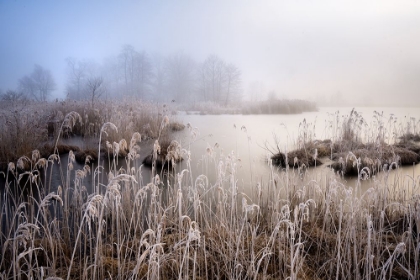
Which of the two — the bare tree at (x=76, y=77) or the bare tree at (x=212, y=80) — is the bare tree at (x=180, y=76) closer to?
the bare tree at (x=212, y=80)

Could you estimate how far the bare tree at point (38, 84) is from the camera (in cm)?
549

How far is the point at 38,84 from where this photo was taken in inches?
222

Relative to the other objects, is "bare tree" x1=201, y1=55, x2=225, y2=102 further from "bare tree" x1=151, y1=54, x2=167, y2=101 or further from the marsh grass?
the marsh grass

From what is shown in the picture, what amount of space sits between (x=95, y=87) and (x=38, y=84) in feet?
5.10

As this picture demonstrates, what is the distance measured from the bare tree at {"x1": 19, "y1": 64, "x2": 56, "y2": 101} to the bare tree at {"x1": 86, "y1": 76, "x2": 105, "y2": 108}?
943 mm

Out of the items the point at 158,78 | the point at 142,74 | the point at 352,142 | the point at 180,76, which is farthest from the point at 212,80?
the point at 352,142

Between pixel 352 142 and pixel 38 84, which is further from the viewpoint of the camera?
pixel 38 84

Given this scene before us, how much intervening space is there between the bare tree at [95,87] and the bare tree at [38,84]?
0.94 m

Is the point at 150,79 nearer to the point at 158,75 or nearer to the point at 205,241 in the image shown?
the point at 158,75

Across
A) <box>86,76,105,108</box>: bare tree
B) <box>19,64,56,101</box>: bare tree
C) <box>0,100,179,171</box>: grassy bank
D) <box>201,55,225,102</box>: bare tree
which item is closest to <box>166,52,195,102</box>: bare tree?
<box>201,55,225,102</box>: bare tree

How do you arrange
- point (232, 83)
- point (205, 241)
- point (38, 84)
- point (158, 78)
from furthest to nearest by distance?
1. point (38, 84)
2. point (158, 78)
3. point (232, 83)
4. point (205, 241)

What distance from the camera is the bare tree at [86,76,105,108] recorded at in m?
5.09

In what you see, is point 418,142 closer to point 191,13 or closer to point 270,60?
point 270,60

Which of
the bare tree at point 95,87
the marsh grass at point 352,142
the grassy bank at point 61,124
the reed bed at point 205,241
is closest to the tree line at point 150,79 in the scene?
the bare tree at point 95,87
